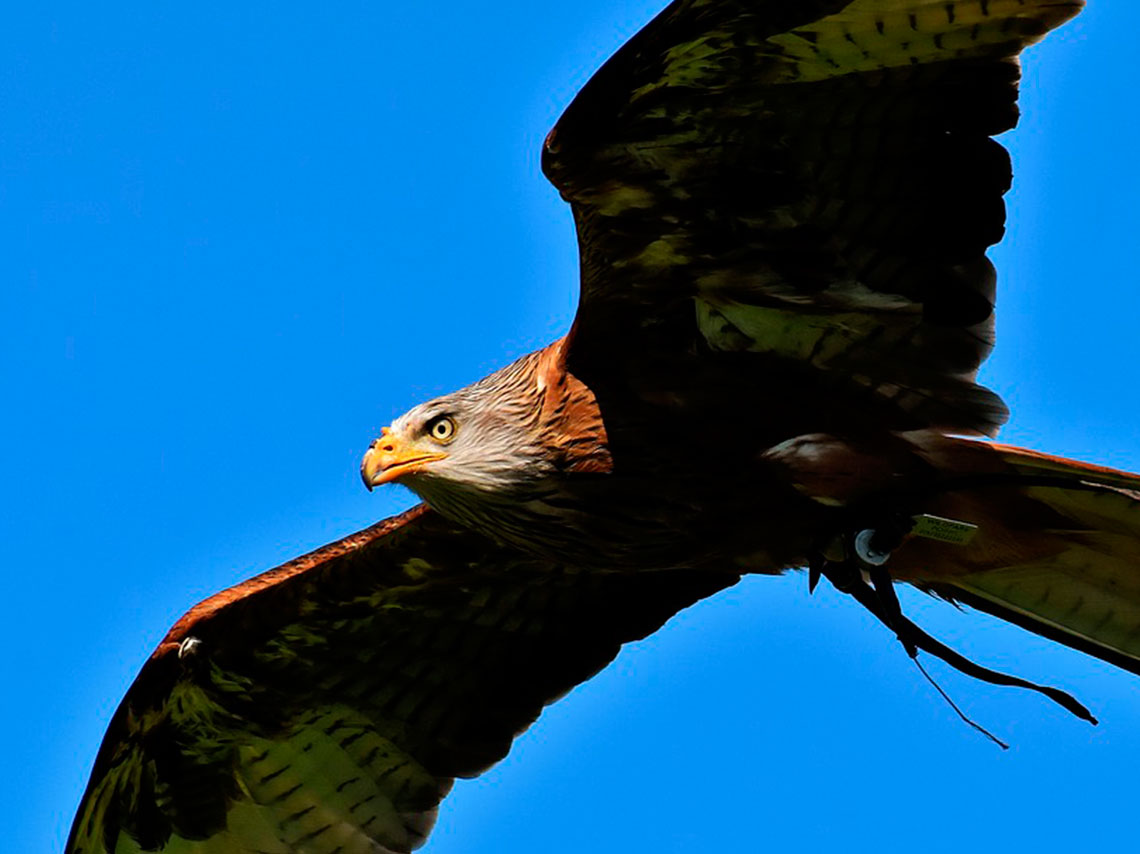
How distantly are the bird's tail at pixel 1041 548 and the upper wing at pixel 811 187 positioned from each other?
0.24 m

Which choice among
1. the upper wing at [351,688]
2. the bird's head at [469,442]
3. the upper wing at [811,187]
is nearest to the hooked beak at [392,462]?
the bird's head at [469,442]

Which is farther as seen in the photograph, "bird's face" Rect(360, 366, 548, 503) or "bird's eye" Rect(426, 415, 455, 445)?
"bird's eye" Rect(426, 415, 455, 445)

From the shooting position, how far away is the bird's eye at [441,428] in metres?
8.21

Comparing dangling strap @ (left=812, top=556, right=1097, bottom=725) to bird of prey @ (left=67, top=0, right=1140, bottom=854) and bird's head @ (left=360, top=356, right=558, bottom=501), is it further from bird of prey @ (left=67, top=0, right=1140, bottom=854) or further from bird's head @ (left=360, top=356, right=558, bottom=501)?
bird's head @ (left=360, top=356, right=558, bottom=501)

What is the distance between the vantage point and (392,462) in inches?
321

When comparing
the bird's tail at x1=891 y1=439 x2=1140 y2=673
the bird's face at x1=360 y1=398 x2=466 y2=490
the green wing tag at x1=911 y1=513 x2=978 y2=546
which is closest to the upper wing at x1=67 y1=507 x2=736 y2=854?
the bird's face at x1=360 y1=398 x2=466 y2=490

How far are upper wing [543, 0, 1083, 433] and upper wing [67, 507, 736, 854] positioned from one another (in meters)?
1.69

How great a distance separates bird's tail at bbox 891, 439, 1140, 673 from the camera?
8.07 m

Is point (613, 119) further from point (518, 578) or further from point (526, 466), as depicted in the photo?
point (518, 578)

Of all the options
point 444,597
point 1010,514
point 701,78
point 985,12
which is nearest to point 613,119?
point 701,78

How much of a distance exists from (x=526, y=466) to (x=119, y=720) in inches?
107

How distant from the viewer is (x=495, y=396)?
8219 millimetres

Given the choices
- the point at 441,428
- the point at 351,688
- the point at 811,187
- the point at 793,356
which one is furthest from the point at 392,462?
the point at 351,688

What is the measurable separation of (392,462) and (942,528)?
83.2 inches
